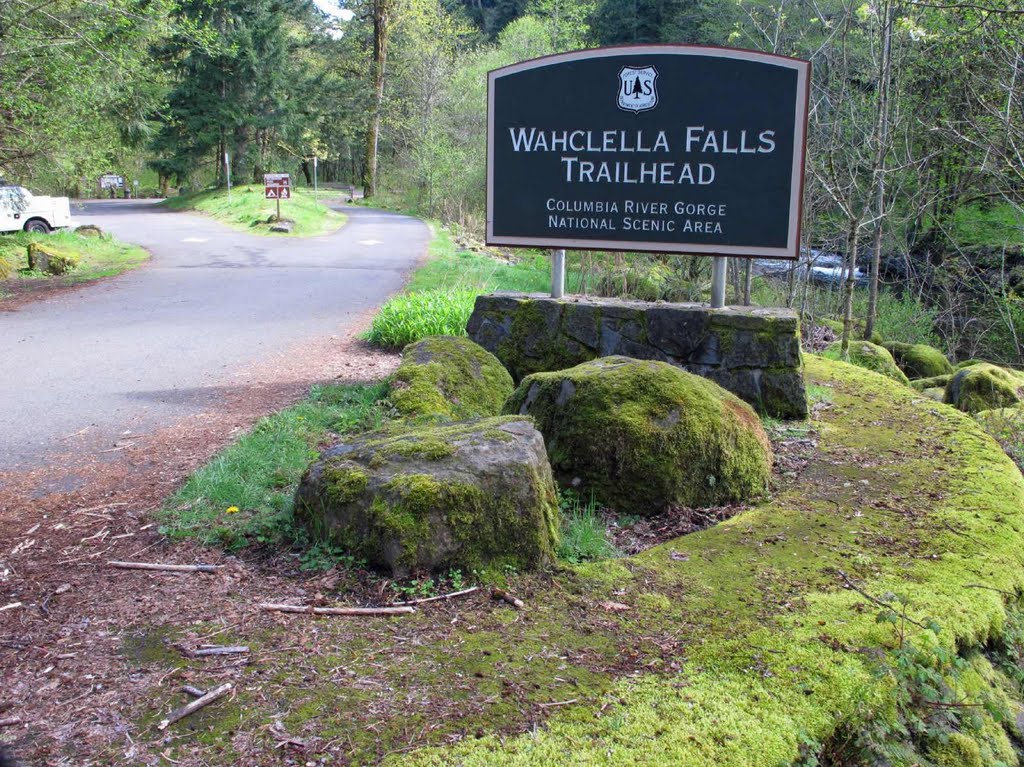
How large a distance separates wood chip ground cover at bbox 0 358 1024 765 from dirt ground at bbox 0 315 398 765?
11mm

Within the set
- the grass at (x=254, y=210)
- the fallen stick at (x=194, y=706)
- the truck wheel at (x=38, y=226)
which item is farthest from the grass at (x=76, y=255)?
the fallen stick at (x=194, y=706)

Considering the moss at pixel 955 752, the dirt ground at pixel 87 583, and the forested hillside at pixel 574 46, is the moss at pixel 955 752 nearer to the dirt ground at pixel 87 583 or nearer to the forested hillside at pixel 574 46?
the dirt ground at pixel 87 583

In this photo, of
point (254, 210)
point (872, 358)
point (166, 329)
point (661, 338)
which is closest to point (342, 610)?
point (661, 338)

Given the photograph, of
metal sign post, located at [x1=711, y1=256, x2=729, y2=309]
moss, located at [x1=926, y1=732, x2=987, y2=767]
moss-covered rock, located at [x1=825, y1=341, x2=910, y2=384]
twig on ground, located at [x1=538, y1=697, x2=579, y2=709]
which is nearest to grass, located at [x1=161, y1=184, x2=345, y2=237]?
moss-covered rock, located at [x1=825, y1=341, x2=910, y2=384]

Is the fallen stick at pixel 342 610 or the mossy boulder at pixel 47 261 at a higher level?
the mossy boulder at pixel 47 261

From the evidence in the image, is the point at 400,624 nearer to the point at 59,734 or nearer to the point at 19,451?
the point at 59,734

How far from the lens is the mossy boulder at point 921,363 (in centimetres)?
1062

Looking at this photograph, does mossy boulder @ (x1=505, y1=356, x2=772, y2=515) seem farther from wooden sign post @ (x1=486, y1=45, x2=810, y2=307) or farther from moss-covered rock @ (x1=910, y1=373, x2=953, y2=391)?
moss-covered rock @ (x1=910, y1=373, x2=953, y2=391)

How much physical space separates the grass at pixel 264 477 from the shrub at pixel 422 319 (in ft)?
7.35

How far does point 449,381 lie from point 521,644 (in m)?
3.26

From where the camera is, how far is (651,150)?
21.2 feet

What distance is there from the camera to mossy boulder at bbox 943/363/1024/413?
7.57m

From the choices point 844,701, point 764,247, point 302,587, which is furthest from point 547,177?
point 844,701

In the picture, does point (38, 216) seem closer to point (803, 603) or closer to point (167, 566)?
point (167, 566)
